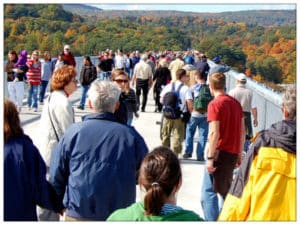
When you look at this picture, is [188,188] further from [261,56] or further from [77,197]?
[261,56]

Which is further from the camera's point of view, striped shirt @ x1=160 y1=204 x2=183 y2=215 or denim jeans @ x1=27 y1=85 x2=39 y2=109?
denim jeans @ x1=27 y1=85 x2=39 y2=109

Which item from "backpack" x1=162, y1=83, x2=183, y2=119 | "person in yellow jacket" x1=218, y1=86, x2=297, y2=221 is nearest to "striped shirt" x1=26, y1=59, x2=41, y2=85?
"backpack" x1=162, y1=83, x2=183, y2=119

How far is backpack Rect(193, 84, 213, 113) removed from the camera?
921cm

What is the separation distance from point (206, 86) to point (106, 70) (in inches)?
395

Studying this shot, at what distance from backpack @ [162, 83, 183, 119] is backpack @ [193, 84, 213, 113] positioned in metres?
0.26

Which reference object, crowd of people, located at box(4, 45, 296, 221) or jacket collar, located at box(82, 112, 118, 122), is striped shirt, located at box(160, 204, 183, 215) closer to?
crowd of people, located at box(4, 45, 296, 221)

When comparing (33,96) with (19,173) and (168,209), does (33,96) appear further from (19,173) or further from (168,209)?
(168,209)

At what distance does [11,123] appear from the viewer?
12.9ft

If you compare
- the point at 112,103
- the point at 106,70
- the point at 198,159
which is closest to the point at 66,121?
the point at 112,103

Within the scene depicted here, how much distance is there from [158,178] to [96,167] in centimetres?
123

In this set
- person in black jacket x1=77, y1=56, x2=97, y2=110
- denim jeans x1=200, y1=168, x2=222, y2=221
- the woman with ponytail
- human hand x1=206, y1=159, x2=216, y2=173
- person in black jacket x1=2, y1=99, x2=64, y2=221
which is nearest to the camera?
the woman with ponytail

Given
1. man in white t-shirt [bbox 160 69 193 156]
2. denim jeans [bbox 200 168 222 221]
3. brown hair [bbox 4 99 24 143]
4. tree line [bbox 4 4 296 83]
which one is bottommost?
denim jeans [bbox 200 168 222 221]

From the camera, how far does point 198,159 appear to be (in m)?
10.1

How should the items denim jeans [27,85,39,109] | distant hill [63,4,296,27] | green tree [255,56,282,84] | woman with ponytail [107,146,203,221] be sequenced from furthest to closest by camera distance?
green tree [255,56,282,84] < denim jeans [27,85,39,109] < distant hill [63,4,296,27] < woman with ponytail [107,146,203,221]
